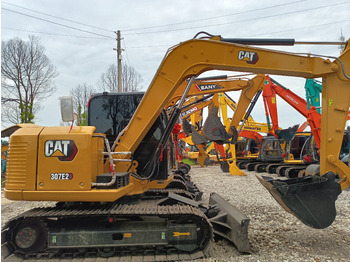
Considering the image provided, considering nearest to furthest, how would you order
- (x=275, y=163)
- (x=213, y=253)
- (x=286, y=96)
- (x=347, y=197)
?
(x=213, y=253) < (x=347, y=197) < (x=286, y=96) < (x=275, y=163)

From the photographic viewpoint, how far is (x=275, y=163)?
1634 centimetres

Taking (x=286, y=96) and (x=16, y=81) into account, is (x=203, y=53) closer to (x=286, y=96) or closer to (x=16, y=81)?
(x=286, y=96)

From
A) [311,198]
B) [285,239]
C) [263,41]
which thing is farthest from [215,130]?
[311,198]

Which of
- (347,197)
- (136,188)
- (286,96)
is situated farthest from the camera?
(286,96)

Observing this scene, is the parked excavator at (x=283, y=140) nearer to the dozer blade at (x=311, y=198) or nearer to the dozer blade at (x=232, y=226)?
the dozer blade at (x=311, y=198)

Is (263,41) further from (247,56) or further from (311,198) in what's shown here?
(311,198)

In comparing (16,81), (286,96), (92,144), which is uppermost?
(16,81)

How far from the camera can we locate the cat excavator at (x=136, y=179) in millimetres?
3902

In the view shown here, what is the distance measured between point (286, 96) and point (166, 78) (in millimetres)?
9842

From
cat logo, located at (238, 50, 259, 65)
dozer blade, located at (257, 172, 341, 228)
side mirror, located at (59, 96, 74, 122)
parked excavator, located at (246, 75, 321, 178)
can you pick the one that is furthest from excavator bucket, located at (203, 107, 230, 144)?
side mirror, located at (59, 96, 74, 122)

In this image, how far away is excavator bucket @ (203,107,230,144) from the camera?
8.89 metres

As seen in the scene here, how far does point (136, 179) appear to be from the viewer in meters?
4.71

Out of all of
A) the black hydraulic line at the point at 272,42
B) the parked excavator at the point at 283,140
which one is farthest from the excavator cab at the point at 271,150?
the black hydraulic line at the point at 272,42

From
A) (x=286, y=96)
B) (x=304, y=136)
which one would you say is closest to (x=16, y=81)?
(x=286, y=96)
